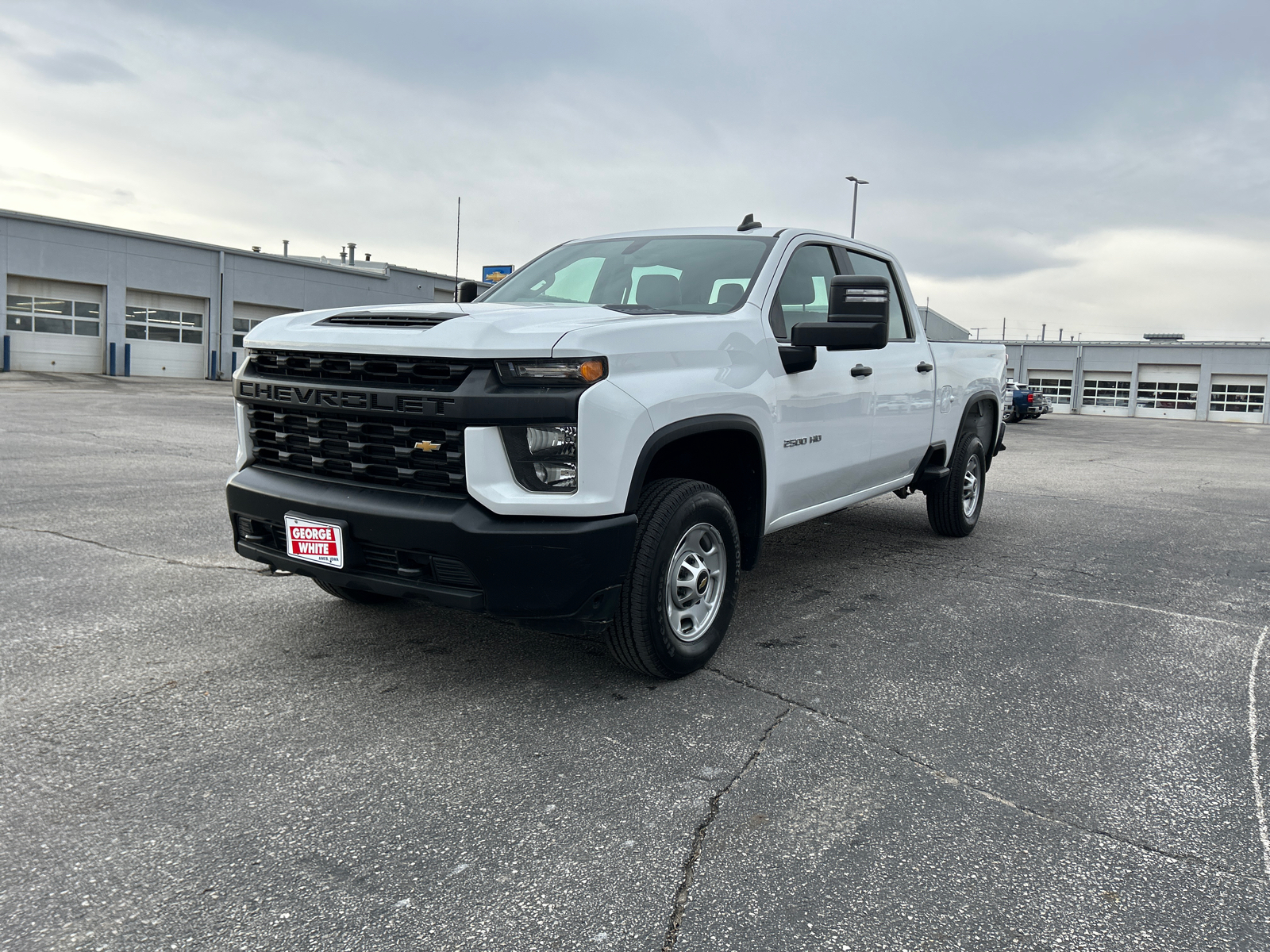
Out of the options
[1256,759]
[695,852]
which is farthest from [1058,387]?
[695,852]

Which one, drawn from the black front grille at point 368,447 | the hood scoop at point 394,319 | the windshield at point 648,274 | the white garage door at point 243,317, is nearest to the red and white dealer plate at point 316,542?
the black front grille at point 368,447

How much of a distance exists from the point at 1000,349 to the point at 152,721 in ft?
21.3

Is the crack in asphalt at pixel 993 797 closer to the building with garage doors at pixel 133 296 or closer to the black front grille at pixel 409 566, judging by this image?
the black front grille at pixel 409 566

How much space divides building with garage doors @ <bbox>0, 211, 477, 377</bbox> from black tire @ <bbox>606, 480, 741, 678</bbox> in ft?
93.3

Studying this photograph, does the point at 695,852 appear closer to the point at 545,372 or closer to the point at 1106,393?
the point at 545,372

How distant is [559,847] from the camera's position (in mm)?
2479

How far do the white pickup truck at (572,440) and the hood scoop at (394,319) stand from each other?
0.01 meters

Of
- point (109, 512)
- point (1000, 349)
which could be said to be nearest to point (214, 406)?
point (109, 512)

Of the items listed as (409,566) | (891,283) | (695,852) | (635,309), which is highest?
(891,283)

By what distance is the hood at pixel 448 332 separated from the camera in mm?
3088

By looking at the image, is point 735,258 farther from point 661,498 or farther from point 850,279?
point 661,498

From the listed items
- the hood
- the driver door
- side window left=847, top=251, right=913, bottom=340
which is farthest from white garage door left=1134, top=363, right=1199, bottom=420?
the hood

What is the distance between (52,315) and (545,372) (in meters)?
36.1

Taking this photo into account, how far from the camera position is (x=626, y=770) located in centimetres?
293
